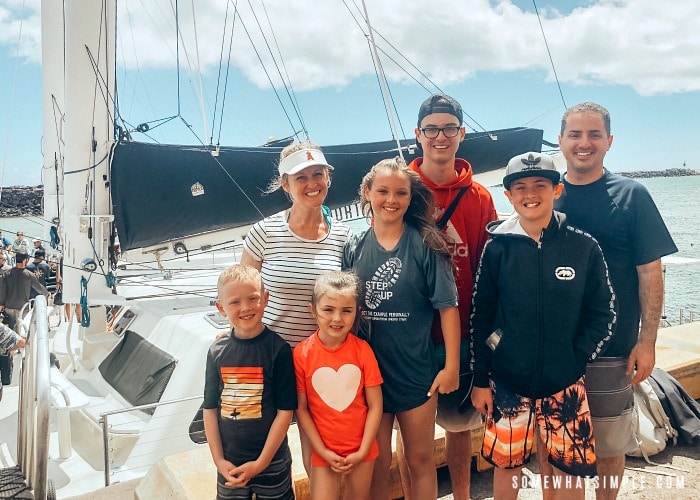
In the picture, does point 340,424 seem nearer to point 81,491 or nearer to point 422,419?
point 422,419

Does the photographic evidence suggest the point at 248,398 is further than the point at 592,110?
No

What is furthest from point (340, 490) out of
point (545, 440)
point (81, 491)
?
point (81, 491)

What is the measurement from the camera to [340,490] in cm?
237

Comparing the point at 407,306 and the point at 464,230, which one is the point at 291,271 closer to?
the point at 407,306

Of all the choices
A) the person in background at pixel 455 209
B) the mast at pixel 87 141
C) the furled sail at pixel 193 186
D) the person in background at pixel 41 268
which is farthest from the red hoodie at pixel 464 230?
the person in background at pixel 41 268

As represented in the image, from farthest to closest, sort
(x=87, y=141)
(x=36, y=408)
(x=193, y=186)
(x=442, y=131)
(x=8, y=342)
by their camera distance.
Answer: (x=193, y=186)
(x=87, y=141)
(x=8, y=342)
(x=442, y=131)
(x=36, y=408)

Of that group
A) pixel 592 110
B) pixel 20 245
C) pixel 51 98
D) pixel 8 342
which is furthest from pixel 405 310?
pixel 20 245

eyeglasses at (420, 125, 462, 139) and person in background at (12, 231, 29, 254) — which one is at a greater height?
eyeglasses at (420, 125, 462, 139)

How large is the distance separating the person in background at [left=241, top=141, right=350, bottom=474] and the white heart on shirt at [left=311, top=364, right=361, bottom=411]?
0.24 meters

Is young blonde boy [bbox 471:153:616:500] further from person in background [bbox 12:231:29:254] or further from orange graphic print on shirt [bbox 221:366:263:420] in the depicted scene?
person in background [bbox 12:231:29:254]

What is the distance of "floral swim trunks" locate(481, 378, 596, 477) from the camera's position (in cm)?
232

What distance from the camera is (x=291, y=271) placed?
2.39 metres

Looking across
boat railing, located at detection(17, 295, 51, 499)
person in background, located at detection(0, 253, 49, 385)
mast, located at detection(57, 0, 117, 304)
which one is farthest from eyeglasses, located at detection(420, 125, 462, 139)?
person in background, located at detection(0, 253, 49, 385)

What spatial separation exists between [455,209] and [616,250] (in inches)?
30.2
